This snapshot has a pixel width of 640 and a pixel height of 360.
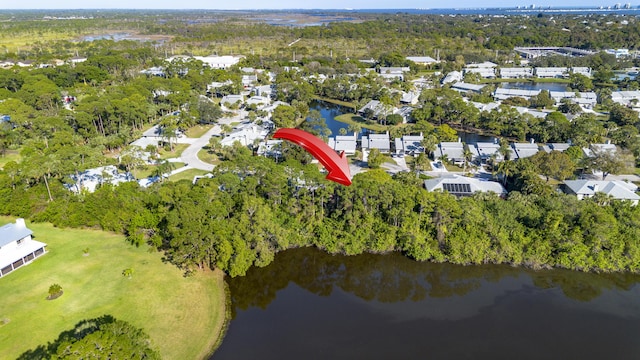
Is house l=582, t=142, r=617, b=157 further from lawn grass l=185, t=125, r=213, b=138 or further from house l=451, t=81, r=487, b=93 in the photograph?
lawn grass l=185, t=125, r=213, b=138

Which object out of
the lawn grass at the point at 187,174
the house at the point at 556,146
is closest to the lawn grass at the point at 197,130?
the lawn grass at the point at 187,174

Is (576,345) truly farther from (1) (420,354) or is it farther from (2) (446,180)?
A: (2) (446,180)

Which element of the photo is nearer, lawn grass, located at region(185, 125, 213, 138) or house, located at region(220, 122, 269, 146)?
house, located at region(220, 122, 269, 146)

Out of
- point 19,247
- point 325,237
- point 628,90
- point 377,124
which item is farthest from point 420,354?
point 628,90

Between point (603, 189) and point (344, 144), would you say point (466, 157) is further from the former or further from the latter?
point (344, 144)

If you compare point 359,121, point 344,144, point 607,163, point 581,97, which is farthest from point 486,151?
point 581,97

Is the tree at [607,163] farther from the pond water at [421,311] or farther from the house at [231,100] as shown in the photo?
the house at [231,100]

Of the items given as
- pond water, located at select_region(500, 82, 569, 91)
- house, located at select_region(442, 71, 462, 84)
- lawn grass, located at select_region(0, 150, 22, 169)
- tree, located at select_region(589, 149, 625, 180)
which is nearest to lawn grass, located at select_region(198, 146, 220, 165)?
lawn grass, located at select_region(0, 150, 22, 169)
